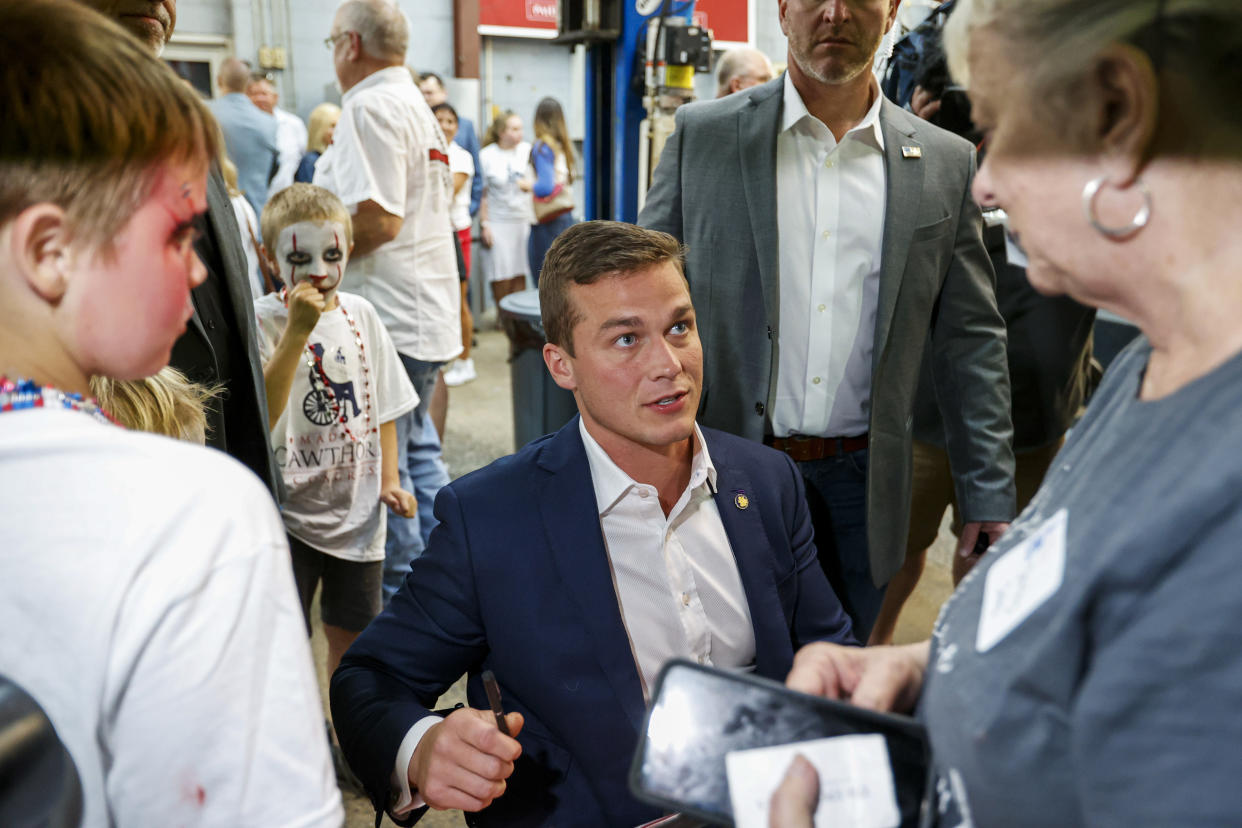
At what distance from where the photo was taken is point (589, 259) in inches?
59.8

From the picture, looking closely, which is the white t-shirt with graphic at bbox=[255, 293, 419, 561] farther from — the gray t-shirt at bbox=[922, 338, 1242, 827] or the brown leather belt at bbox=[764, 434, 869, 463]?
the gray t-shirt at bbox=[922, 338, 1242, 827]

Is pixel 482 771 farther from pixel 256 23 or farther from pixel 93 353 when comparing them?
pixel 256 23

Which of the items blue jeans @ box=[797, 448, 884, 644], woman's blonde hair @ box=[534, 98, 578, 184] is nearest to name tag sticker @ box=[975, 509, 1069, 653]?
blue jeans @ box=[797, 448, 884, 644]

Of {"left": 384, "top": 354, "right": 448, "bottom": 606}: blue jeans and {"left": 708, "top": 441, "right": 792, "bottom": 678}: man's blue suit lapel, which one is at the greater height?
{"left": 708, "top": 441, "right": 792, "bottom": 678}: man's blue suit lapel

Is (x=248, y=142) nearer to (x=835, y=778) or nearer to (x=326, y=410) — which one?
(x=326, y=410)

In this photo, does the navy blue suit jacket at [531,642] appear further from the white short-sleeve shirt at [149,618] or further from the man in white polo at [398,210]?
the man in white polo at [398,210]

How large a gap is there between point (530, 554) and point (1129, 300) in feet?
2.98

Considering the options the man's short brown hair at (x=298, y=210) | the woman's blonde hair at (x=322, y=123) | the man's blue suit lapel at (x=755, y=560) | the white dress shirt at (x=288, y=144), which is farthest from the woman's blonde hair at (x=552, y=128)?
the man's blue suit lapel at (x=755, y=560)

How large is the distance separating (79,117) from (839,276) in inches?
61.4

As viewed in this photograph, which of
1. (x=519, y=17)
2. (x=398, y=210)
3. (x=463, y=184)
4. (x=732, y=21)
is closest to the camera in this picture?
(x=398, y=210)

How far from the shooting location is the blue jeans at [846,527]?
2.03m

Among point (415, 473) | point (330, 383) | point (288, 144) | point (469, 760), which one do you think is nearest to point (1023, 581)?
point (469, 760)

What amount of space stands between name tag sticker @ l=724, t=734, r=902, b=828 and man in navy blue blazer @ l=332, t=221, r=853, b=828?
1.23 feet

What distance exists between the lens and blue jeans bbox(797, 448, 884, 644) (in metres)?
2.03
